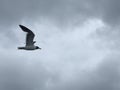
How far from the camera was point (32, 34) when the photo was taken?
171 m

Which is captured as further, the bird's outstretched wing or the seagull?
the seagull

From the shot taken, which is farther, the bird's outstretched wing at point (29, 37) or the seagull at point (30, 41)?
the seagull at point (30, 41)

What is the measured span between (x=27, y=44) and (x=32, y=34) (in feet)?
10.4

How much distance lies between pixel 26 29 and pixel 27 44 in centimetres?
491

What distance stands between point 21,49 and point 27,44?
19.4 ft

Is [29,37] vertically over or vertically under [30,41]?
over

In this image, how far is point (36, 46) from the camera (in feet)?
569

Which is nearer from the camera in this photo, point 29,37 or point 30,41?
point 29,37

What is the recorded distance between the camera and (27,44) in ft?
566

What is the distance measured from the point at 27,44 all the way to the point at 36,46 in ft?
8.53

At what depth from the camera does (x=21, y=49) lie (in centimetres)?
16688
